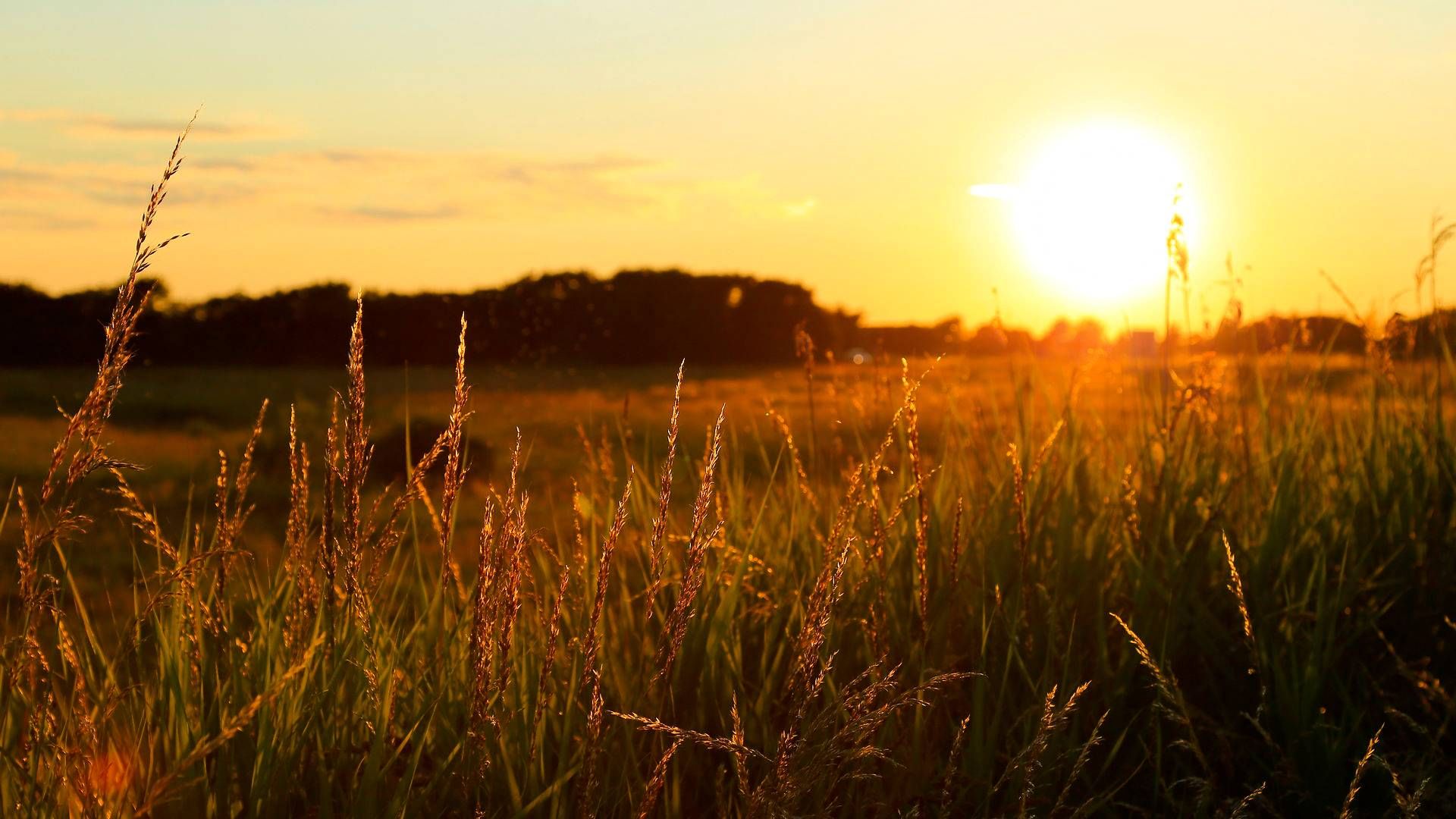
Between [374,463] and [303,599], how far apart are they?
6.06 metres

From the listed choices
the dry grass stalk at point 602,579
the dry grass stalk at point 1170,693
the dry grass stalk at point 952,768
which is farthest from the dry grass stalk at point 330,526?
the dry grass stalk at point 1170,693

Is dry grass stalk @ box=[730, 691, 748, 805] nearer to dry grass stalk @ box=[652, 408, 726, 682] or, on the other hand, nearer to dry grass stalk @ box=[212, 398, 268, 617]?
dry grass stalk @ box=[652, 408, 726, 682]

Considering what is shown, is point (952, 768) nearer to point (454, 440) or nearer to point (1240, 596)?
point (1240, 596)

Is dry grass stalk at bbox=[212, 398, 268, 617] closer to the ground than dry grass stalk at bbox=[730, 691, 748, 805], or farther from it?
farther from it

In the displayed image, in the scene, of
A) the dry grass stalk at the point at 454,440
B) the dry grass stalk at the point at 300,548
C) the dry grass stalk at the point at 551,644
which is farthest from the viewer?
the dry grass stalk at the point at 300,548

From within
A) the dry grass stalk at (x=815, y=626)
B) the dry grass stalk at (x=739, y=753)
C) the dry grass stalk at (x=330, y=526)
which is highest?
the dry grass stalk at (x=330, y=526)

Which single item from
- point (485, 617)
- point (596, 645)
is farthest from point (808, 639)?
point (485, 617)

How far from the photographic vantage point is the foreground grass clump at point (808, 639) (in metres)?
1.62

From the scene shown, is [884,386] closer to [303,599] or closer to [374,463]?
[303,599]

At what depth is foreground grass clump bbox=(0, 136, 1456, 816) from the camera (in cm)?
162

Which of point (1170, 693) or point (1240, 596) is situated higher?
point (1240, 596)

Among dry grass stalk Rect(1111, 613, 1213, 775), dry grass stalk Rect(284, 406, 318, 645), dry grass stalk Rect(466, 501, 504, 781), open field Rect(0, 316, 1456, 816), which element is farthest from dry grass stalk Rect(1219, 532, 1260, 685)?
dry grass stalk Rect(284, 406, 318, 645)

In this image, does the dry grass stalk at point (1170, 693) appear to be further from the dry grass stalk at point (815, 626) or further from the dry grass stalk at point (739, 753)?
the dry grass stalk at point (739, 753)

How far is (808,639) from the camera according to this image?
1491 millimetres
